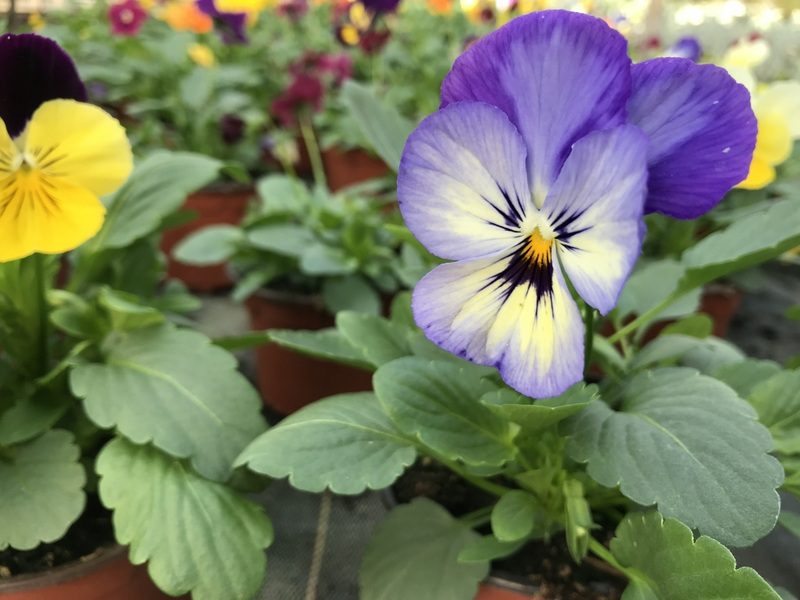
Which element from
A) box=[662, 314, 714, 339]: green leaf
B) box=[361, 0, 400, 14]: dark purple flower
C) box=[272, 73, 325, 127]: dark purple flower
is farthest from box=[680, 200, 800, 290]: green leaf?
box=[361, 0, 400, 14]: dark purple flower

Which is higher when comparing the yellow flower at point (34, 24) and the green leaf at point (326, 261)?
the yellow flower at point (34, 24)

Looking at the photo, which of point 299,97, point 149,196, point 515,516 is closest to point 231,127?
point 299,97

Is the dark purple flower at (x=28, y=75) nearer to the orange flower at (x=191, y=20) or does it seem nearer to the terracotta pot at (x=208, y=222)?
the terracotta pot at (x=208, y=222)

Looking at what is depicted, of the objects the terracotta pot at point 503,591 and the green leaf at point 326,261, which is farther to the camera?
the green leaf at point 326,261

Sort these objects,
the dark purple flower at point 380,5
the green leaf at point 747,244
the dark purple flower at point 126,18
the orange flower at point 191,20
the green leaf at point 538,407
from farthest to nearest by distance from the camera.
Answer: the orange flower at point 191,20 < the dark purple flower at point 126,18 < the dark purple flower at point 380,5 < the green leaf at point 747,244 < the green leaf at point 538,407

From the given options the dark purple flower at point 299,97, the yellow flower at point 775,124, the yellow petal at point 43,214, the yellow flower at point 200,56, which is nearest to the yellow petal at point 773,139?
the yellow flower at point 775,124

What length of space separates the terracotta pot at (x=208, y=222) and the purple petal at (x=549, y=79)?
147cm

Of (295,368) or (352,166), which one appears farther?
(352,166)

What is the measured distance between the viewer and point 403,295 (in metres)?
0.85

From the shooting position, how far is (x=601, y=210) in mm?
453

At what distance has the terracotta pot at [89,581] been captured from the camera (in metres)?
0.66

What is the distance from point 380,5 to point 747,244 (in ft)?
4.52

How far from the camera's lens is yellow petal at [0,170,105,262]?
617 mm

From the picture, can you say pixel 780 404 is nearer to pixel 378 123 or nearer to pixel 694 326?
pixel 694 326
